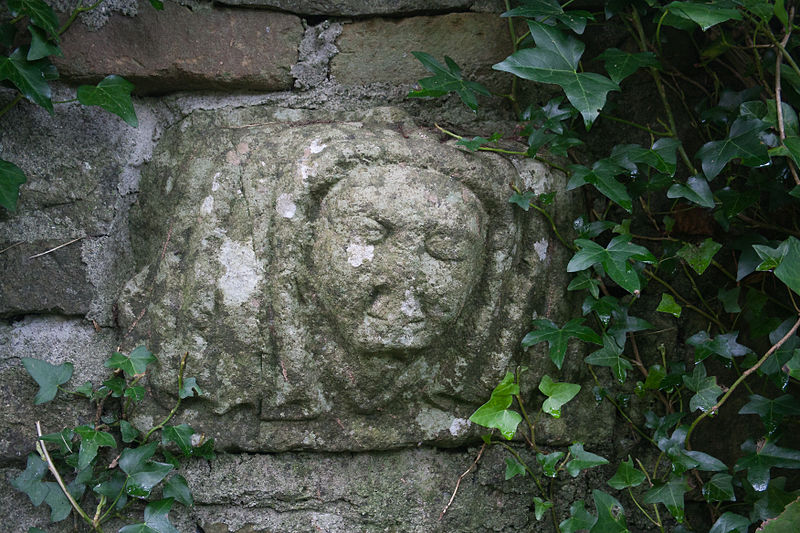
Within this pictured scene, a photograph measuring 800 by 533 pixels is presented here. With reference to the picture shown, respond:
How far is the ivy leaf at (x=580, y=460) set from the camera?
48.9 inches

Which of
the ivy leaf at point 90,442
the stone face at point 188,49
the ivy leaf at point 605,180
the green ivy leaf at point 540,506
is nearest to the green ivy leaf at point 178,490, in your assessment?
the ivy leaf at point 90,442

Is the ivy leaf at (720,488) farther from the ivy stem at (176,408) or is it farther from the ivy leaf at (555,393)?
the ivy stem at (176,408)

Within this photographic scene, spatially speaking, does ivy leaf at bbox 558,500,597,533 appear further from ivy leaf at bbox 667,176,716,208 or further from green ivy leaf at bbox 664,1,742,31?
green ivy leaf at bbox 664,1,742,31

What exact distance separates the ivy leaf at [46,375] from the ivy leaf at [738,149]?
1.21 meters

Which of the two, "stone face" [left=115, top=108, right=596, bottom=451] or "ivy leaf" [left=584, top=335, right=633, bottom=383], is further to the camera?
"ivy leaf" [left=584, top=335, right=633, bottom=383]

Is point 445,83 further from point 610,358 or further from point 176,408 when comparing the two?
point 176,408

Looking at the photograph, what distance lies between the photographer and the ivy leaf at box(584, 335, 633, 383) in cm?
129

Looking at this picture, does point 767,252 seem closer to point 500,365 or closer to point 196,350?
point 500,365

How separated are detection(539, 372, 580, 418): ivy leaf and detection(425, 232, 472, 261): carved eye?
11.6 inches

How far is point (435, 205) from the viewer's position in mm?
1164

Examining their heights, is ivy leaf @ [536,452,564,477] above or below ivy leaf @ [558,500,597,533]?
above

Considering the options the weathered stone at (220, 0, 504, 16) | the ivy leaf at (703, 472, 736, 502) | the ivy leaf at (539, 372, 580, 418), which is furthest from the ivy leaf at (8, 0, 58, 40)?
the ivy leaf at (703, 472, 736, 502)

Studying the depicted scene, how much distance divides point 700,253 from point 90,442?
116cm

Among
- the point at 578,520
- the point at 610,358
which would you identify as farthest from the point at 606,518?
the point at 610,358
